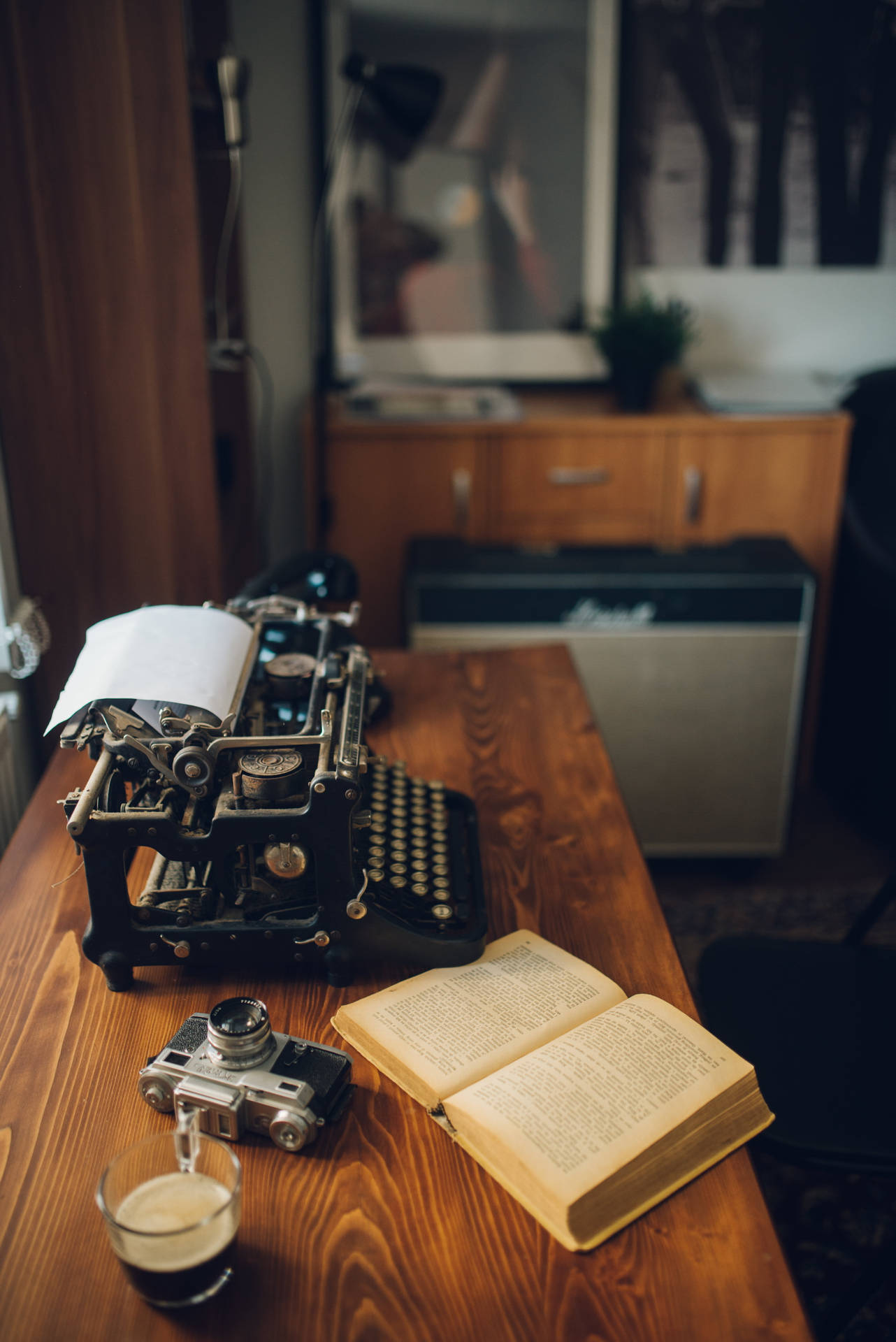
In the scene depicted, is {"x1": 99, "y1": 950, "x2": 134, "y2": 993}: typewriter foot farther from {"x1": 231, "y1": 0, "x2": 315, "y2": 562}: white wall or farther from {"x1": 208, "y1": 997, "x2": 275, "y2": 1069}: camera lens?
{"x1": 231, "y1": 0, "x2": 315, "y2": 562}: white wall

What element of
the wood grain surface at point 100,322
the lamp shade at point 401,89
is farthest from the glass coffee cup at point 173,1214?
the lamp shade at point 401,89

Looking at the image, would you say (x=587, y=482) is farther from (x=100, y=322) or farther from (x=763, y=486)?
(x=100, y=322)

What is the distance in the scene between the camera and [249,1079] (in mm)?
964

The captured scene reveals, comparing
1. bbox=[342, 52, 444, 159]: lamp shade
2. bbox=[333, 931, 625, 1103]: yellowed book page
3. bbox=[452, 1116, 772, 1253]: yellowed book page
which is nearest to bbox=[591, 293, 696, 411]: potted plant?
bbox=[342, 52, 444, 159]: lamp shade

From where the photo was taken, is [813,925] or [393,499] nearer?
[813,925]

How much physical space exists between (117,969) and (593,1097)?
1.66 feet

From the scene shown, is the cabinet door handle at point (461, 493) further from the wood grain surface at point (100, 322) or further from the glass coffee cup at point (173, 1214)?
the glass coffee cup at point (173, 1214)

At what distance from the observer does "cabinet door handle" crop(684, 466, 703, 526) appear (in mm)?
2719

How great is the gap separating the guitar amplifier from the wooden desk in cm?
131

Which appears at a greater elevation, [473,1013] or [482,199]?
[482,199]

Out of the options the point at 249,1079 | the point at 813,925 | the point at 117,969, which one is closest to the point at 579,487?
the point at 813,925

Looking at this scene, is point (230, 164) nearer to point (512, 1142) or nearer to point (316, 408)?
point (316, 408)

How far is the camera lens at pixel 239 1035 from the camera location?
3.21 feet

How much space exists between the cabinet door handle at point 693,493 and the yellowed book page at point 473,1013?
69.3 inches
